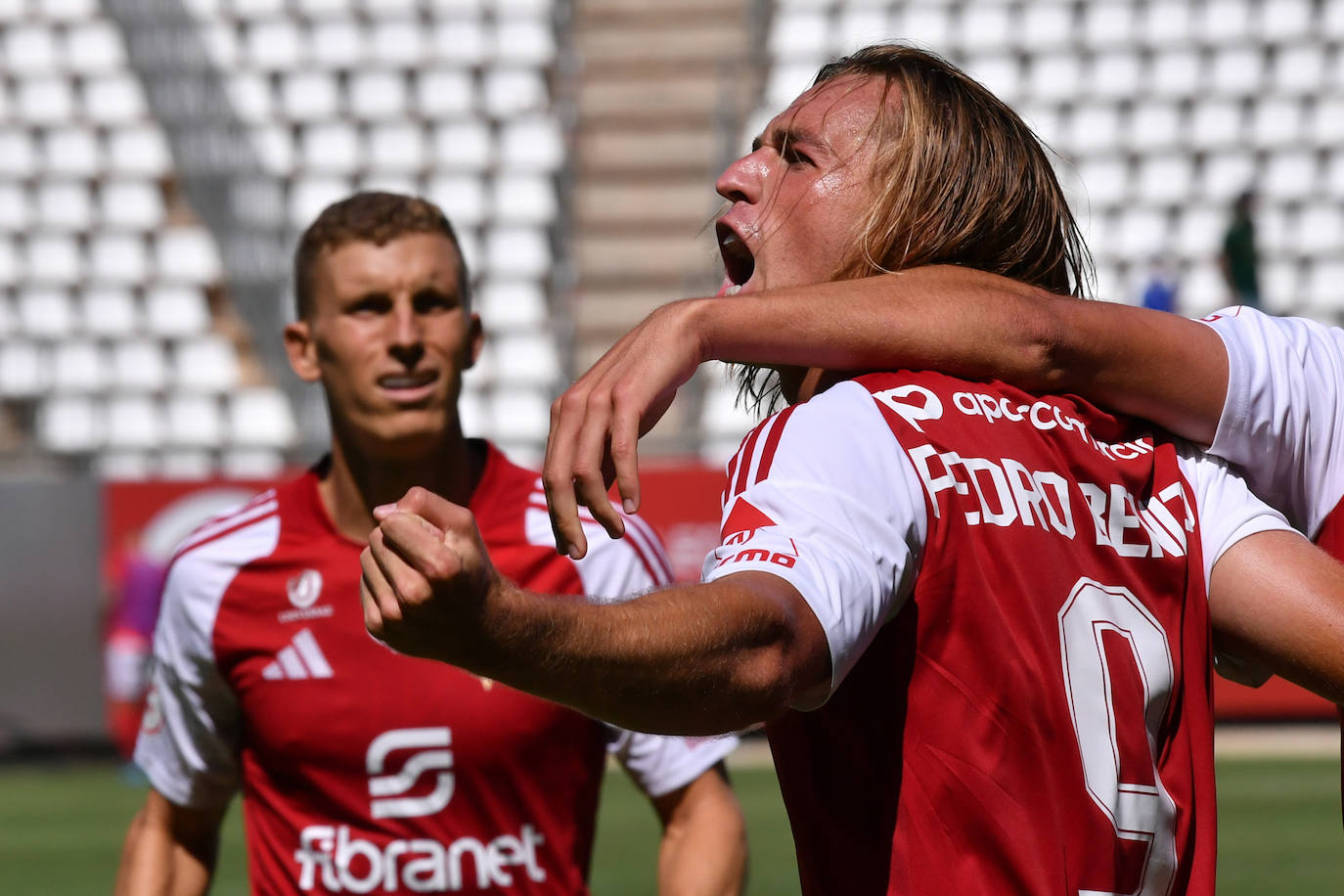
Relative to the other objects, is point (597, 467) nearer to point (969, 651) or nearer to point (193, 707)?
point (969, 651)

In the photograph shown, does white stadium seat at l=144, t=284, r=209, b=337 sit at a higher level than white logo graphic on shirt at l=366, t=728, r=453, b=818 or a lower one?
lower

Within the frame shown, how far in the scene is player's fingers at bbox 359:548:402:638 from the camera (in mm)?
1265

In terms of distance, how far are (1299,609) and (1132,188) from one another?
12.8 metres

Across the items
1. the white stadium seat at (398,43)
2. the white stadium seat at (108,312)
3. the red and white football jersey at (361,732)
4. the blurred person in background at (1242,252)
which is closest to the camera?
the red and white football jersey at (361,732)

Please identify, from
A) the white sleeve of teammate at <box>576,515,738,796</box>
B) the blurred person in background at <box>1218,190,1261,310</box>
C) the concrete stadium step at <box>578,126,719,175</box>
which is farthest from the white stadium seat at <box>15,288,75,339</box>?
the white sleeve of teammate at <box>576,515,738,796</box>

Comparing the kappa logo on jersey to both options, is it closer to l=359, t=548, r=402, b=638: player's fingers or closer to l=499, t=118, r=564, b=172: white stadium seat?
l=359, t=548, r=402, b=638: player's fingers

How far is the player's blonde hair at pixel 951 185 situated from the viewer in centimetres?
179

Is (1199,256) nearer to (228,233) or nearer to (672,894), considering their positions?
(228,233)

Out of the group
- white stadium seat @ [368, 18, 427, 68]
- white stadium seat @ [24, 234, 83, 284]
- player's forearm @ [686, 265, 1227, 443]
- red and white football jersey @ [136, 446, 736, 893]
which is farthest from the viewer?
white stadium seat @ [368, 18, 427, 68]

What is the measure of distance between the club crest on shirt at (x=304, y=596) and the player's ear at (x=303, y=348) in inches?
16.5

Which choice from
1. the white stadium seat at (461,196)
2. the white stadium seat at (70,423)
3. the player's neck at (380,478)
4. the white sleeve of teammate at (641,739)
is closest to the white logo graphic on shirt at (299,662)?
the player's neck at (380,478)

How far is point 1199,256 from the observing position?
44.0ft

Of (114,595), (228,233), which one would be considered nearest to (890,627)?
(114,595)

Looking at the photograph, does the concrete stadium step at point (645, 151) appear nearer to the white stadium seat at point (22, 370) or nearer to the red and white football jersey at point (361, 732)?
the white stadium seat at point (22, 370)
